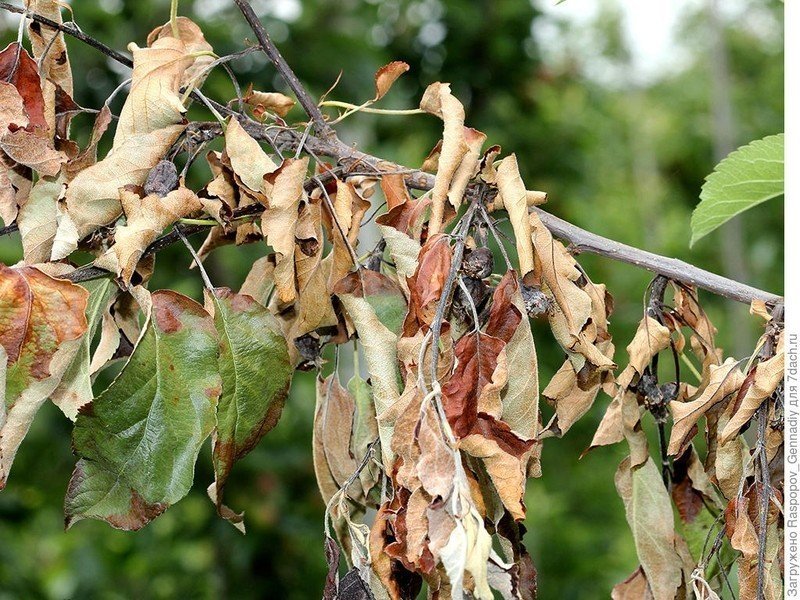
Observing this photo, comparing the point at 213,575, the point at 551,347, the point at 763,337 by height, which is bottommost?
the point at 213,575

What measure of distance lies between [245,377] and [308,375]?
200 centimetres

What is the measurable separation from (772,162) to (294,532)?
174 centimetres

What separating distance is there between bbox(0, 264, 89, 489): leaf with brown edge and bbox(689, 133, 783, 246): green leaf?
50 centimetres

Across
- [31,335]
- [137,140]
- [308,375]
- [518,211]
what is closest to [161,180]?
[137,140]

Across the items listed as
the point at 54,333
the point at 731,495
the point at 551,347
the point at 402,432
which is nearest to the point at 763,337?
the point at 731,495

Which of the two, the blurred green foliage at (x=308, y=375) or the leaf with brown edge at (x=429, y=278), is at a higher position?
the leaf with brown edge at (x=429, y=278)

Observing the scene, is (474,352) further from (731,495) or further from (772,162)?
(772,162)

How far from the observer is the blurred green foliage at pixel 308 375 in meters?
2.03

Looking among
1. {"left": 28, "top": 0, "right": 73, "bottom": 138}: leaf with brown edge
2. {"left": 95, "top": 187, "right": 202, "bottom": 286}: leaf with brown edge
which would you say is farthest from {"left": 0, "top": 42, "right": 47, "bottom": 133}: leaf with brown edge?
{"left": 95, "top": 187, "right": 202, "bottom": 286}: leaf with brown edge

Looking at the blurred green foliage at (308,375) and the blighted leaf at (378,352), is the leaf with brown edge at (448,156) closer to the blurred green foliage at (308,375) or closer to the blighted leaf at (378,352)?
the blighted leaf at (378,352)

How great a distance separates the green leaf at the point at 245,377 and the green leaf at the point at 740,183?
38cm

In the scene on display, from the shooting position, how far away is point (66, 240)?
62 cm

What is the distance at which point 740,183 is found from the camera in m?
0.79

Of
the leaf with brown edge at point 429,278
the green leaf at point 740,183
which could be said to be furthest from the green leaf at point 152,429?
the green leaf at point 740,183
